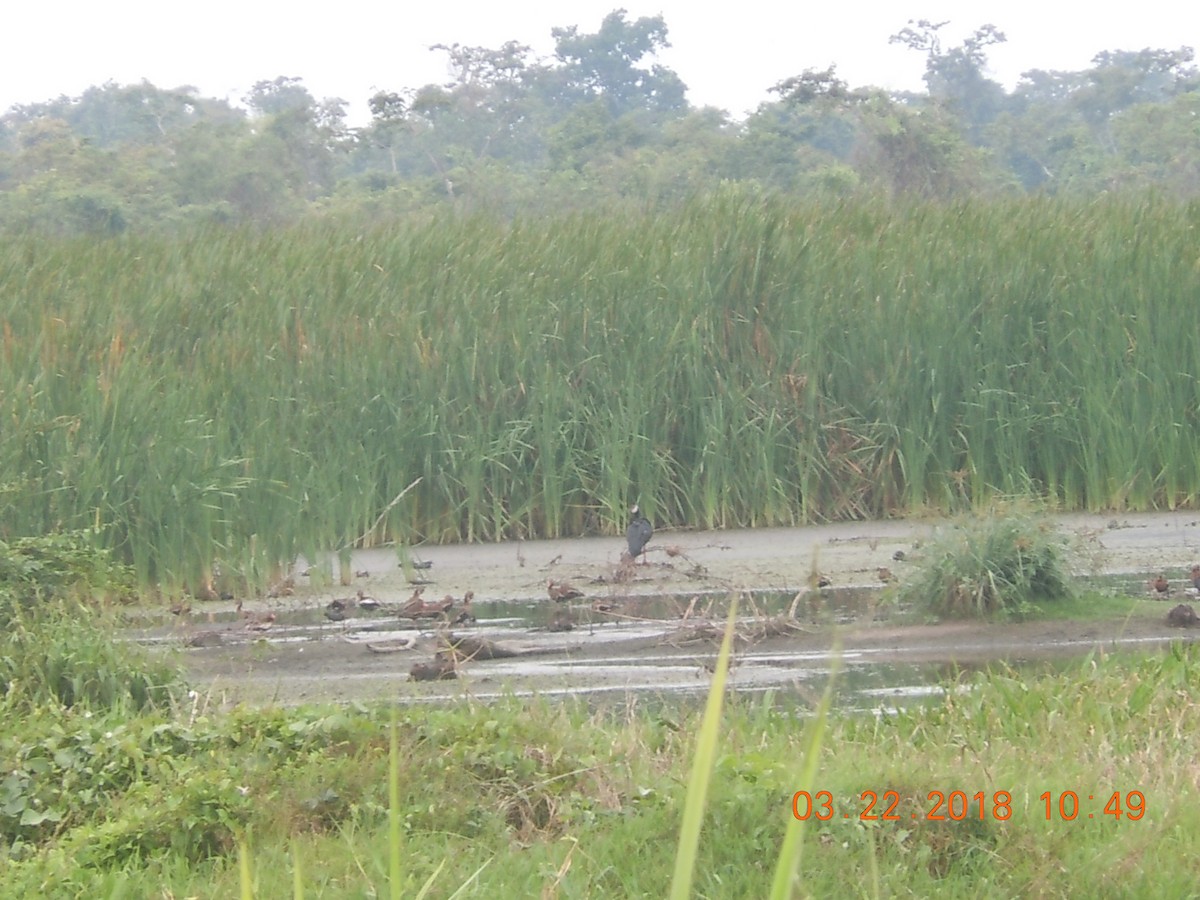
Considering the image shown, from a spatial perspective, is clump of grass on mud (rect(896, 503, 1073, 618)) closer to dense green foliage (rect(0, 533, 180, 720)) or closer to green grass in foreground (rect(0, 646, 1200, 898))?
green grass in foreground (rect(0, 646, 1200, 898))

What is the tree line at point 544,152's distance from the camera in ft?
68.8

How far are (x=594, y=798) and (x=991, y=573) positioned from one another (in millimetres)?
2595

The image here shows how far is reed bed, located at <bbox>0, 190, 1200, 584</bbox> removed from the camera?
7.85m

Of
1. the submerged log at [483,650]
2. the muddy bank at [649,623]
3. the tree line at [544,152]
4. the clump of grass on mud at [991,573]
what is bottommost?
the muddy bank at [649,623]

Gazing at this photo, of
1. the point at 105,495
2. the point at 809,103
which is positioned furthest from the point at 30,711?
the point at 809,103

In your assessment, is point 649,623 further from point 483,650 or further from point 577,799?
point 577,799

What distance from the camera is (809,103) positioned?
85.8 feet

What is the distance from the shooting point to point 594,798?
332cm

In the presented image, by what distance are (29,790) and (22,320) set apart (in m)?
5.85
